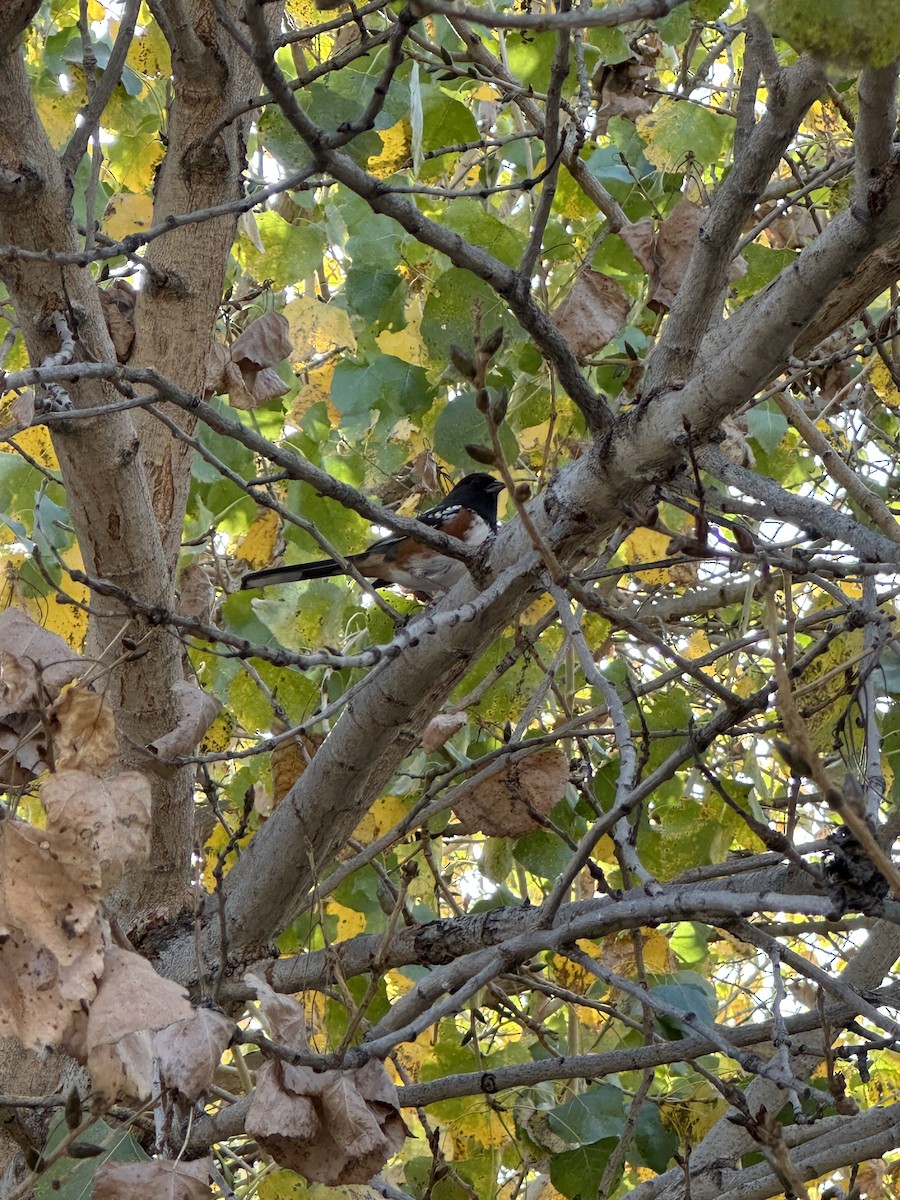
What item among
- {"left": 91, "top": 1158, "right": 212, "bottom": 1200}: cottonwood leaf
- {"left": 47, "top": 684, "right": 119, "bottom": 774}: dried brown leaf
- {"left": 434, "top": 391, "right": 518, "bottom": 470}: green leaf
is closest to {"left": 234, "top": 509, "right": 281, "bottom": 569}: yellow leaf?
{"left": 434, "top": 391, "right": 518, "bottom": 470}: green leaf

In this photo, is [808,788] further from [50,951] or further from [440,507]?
[50,951]

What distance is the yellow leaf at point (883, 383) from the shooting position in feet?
10.3

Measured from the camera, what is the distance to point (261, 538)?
10.5 feet

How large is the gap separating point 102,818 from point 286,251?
199 centimetres

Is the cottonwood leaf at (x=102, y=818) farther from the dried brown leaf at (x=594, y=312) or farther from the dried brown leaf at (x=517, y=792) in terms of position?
the dried brown leaf at (x=594, y=312)

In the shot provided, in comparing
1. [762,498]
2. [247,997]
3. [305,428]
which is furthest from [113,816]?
[305,428]

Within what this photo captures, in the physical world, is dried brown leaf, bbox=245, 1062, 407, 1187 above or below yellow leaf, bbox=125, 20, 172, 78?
below

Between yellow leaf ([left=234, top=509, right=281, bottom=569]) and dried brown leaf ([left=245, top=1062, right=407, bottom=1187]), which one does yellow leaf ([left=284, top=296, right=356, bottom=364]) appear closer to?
yellow leaf ([left=234, top=509, right=281, bottom=569])

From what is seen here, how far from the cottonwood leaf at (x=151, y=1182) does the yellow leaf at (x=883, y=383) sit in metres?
2.65

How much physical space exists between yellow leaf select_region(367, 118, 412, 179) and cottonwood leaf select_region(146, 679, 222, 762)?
149 cm

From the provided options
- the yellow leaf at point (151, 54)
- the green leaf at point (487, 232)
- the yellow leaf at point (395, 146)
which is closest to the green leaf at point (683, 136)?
the green leaf at point (487, 232)

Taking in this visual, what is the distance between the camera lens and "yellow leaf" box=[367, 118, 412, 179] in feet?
8.55

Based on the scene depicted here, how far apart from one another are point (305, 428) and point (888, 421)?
2.08 metres

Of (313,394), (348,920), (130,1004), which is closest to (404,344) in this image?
(313,394)
